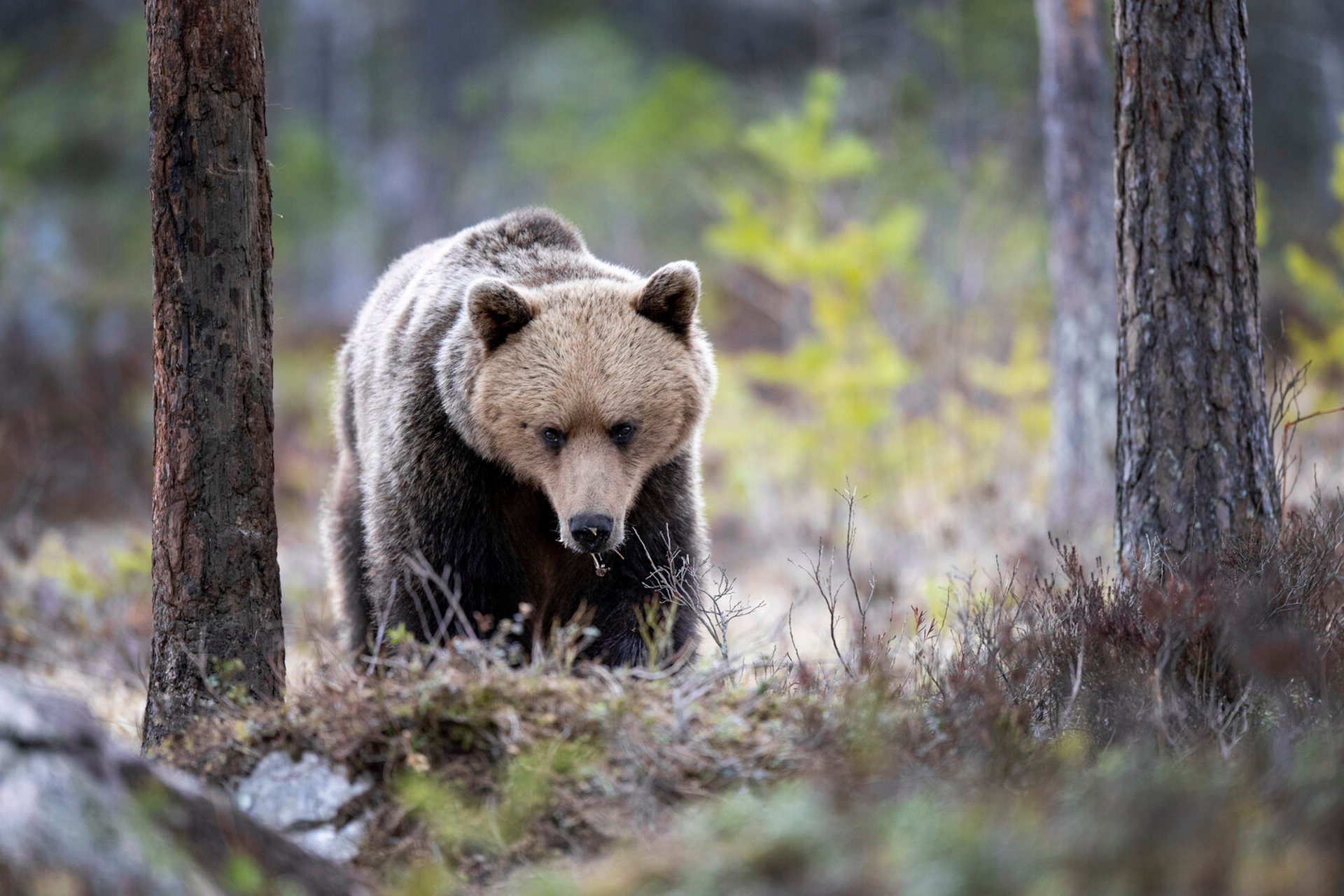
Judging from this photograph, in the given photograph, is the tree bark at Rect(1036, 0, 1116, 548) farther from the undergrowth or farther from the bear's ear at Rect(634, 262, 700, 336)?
the bear's ear at Rect(634, 262, 700, 336)

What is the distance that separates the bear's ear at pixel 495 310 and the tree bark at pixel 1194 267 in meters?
2.37

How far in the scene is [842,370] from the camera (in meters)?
10.7

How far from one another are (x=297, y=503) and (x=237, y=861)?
11.1 m

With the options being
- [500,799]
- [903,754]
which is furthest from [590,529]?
[903,754]

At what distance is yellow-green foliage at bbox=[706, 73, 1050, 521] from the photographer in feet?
34.3

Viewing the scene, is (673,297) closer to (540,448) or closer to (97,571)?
(540,448)

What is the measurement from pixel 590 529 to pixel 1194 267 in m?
2.42

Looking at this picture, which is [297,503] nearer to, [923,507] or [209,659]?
[923,507]

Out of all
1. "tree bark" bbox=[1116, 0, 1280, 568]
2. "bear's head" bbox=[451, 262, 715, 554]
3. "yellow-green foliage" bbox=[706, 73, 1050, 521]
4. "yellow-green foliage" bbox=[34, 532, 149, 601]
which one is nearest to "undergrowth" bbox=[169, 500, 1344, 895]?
"tree bark" bbox=[1116, 0, 1280, 568]

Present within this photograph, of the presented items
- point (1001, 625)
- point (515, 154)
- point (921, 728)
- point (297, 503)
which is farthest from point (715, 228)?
point (515, 154)

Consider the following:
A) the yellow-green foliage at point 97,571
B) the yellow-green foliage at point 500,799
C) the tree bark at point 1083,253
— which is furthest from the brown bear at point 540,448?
the tree bark at point 1083,253

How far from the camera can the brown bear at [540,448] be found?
485cm

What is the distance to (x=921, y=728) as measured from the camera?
344 cm

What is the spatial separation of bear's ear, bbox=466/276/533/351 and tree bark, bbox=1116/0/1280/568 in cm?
237
